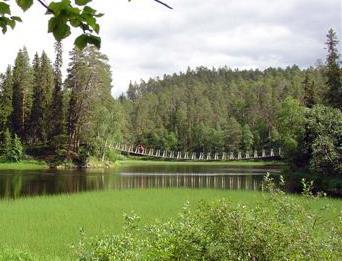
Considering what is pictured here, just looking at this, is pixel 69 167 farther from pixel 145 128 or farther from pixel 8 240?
pixel 145 128

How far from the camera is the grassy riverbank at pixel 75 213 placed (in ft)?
46.6

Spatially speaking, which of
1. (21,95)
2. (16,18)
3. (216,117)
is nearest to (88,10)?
(16,18)

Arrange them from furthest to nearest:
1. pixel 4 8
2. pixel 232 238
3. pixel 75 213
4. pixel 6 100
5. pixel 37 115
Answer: pixel 37 115 < pixel 6 100 < pixel 75 213 < pixel 232 238 < pixel 4 8

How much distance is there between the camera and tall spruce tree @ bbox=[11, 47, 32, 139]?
7306cm

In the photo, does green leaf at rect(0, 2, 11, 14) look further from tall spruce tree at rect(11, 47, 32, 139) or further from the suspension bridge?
the suspension bridge

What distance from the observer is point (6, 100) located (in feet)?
236

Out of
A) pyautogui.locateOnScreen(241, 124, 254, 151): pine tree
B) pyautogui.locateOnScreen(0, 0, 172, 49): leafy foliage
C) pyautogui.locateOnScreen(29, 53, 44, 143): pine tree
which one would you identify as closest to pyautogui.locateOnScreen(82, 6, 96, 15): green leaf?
pyautogui.locateOnScreen(0, 0, 172, 49): leafy foliage

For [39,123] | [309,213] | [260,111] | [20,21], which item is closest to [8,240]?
[309,213]

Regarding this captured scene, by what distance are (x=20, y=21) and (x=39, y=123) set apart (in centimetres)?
7188

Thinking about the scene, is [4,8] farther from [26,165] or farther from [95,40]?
[26,165]

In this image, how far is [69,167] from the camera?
2384 inches

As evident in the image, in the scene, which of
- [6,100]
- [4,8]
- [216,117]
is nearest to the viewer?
[4,8]

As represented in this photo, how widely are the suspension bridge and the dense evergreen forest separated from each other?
1962 millimetres

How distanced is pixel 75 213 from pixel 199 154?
85.6 meters
